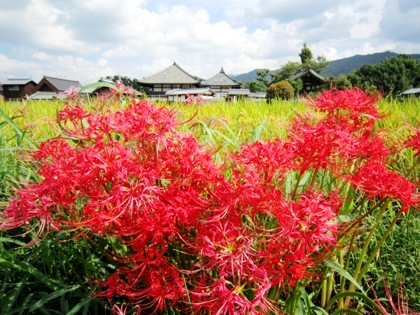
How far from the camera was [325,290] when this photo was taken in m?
1.56

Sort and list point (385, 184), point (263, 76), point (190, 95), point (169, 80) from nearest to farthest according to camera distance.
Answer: point (385, 184)
point (190, 95)
point (169, 80)
point (263, 76)

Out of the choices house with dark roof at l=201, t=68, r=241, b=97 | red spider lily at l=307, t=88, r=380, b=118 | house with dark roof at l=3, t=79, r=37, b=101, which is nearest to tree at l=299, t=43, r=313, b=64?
house with dark roof at l=201, t=68, r=241, b=97

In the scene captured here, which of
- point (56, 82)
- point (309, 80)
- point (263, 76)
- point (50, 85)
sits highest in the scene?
point (263, 76)

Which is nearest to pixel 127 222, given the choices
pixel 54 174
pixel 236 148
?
pixel 54 174

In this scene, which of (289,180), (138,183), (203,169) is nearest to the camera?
(138,183)

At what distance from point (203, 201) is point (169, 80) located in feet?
159

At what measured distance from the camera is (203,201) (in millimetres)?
1034

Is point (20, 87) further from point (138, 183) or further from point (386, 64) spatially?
point (138, 183)

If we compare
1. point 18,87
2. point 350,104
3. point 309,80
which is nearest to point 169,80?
point 309,80

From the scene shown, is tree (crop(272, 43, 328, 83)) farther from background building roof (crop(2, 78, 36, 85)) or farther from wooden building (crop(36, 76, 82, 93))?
background building roof (crop(2, 78, 36, 85))

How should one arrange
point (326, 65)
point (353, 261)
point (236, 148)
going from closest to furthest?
point (236, 148) → point (353, 261) → point (326, 65)

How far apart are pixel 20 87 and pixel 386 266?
58.4m

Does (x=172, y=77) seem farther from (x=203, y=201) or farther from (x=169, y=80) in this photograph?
(x=203, y=201)

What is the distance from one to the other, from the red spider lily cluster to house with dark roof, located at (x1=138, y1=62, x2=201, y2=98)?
46.1 metres
